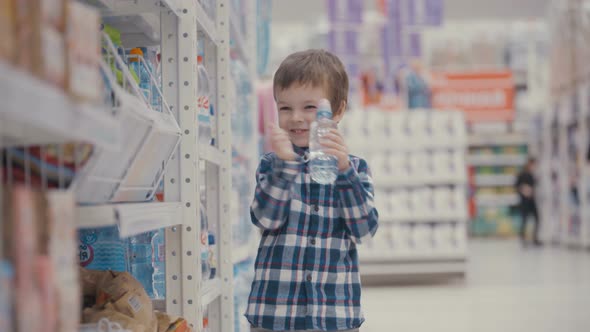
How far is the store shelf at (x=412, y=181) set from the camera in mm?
6816

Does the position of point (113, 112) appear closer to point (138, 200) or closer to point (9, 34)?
point (138, 200)

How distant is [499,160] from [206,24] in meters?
12.9

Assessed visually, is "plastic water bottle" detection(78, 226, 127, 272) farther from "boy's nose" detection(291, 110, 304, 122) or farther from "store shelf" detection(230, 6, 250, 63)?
"store shelf" detection(230, 6, 250, 63)

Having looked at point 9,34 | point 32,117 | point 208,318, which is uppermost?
point 9,34

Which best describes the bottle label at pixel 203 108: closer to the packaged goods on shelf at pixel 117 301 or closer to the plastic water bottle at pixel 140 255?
the plastic water bottle at pixel 140 255

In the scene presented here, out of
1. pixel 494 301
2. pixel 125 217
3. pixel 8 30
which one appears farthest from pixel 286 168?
pixel 494 301

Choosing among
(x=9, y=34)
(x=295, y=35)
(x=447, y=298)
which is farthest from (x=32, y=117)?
(x=295, y=35)

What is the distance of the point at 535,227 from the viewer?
11695mm

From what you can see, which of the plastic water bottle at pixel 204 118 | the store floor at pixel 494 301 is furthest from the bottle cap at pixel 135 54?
the store floor at pixel 494 301

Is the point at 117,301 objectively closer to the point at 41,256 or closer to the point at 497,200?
the point at 41,256

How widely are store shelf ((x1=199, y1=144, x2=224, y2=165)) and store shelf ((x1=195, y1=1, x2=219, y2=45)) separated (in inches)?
14.4

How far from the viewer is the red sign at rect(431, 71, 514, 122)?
13805 mm

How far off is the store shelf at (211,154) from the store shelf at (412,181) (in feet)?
14.7

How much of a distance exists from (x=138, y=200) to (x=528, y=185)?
36.0ft
